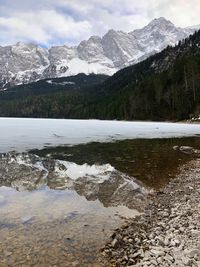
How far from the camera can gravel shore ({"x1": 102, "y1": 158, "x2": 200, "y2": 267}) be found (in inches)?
367

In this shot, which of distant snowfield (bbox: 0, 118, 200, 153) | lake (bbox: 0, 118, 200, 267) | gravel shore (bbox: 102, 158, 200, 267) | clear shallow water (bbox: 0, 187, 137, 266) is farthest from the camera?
distant snowfield (bbox: 0, 118, 200, 153)

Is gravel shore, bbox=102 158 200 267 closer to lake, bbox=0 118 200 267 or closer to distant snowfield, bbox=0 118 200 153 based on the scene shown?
lake, bbox=0 118 200 267

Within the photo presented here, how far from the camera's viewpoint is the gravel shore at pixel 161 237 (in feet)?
30.6

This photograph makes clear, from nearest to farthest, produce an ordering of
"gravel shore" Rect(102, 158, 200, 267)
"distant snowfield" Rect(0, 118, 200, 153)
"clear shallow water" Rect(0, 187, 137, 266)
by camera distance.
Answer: "gravel shore" Rect(102, 158, 200, 267) → "clear shallow water" Rect(0, 187, 137, 266) → "distant snowfield" Rect(0, 118, 200, 153)

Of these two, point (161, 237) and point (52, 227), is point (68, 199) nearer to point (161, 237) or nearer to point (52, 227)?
point (52, 227)

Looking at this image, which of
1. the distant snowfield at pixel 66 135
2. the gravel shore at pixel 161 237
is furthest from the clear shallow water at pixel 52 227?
the distant snowfield at pixel 66 135

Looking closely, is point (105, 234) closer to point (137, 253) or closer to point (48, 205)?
point (137, 253)

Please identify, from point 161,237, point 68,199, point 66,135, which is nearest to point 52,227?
point 68,199

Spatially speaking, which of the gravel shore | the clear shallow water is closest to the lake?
the clear shallow water

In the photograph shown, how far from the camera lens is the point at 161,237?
1087cm

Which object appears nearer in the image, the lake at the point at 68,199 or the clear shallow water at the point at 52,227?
the clear shallow water at the point at 52,227

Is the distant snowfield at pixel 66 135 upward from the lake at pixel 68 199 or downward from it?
upward

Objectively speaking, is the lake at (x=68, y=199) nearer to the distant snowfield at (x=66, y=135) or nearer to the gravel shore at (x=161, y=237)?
the gravel shore at (x=161, y=237)

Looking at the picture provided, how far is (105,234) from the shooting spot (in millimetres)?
11977
